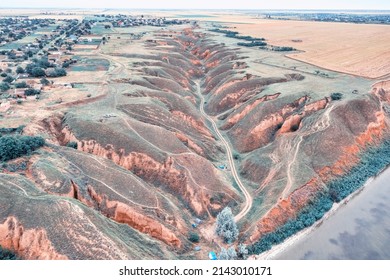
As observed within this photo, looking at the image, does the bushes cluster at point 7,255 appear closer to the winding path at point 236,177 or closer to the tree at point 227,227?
the tree at point 227,227

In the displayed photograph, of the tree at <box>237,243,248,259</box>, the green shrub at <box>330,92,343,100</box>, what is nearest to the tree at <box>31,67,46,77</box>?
the tree at <box>237,243,248,259</box>

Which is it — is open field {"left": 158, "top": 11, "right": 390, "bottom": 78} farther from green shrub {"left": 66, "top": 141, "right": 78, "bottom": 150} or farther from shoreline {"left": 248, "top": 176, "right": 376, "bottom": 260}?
green shrub {"left": 66, "top": 141, "right": 78, "bottom": 150}

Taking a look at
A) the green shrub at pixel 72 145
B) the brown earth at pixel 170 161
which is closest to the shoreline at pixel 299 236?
the brown earth at pixel 170 161

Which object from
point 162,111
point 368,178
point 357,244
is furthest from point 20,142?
point 368,178

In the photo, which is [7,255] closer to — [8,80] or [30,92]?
[30,92]

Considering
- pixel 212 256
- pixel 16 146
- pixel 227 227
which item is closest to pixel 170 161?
pixel 227 227

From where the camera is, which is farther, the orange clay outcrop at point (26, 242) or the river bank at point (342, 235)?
the river bank at point (342, 235)
